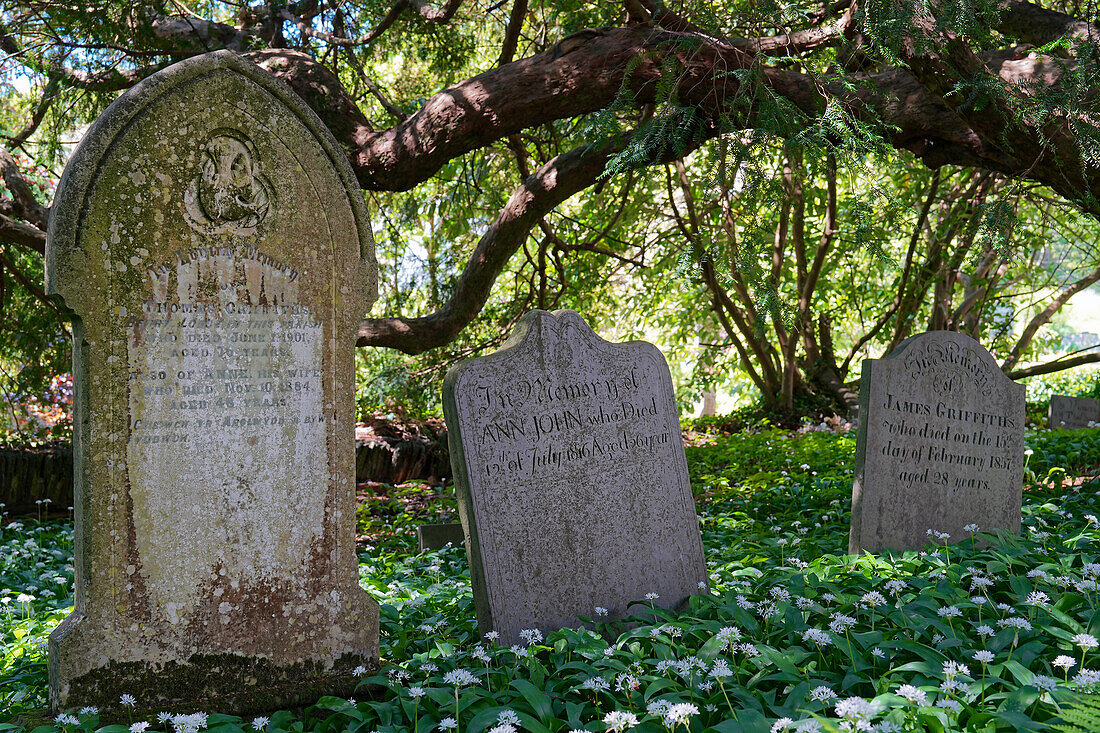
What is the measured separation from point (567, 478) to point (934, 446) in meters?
2.40

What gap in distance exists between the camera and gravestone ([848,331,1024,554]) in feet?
15.4

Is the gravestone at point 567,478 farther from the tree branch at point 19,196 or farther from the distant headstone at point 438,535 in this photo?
the tree branch at point 19,196

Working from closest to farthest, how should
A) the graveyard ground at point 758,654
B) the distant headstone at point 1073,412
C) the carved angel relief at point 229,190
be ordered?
1. the graveyard ground at point 758,654
2. the carved angel relief at point 229,190
3. the distant headstone at point 1073,412

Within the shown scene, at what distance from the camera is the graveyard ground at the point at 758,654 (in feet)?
7.55

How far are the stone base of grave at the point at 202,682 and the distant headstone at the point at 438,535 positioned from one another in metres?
2.66

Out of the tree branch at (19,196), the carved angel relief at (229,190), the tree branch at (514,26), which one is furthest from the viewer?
the tree branch at (514,26)

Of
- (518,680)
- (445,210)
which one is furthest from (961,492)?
(445,210)

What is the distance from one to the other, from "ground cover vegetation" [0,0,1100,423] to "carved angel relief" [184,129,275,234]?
606 millimetres

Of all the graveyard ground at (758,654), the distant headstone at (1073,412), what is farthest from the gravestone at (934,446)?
the distant headstone at (1073,412)

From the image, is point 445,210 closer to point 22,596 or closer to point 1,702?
point 22,596

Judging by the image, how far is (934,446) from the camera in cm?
486

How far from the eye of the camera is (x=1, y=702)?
300cm

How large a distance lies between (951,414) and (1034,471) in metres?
2.53

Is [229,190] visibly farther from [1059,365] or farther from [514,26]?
[1059,365]
